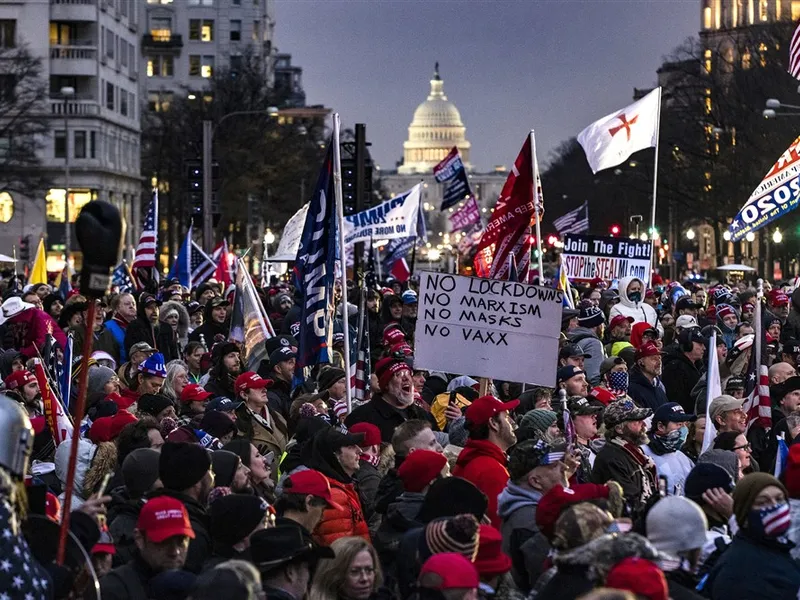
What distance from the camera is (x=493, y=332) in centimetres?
1252

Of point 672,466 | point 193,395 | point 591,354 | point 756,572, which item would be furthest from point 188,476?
point 591,354

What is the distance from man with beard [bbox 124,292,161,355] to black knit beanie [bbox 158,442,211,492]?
9.92m

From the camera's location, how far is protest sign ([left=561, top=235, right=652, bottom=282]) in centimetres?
2480

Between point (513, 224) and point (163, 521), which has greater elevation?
point (513, 224)

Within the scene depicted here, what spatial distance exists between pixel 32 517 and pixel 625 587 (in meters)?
2.54

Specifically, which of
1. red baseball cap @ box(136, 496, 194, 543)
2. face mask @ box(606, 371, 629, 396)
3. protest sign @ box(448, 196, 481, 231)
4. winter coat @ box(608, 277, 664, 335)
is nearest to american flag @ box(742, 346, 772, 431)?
face mask @ box(606, 371, 629, 396)

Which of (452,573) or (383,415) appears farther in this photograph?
(383,415)

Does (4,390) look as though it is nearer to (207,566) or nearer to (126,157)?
(207,566)

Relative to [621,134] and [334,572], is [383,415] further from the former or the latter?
[621,134]

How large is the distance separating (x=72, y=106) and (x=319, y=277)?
77673 millimetres

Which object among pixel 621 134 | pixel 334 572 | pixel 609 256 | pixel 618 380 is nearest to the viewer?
pixel 334 572

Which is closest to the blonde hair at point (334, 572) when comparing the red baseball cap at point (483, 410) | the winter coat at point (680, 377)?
the red baseball cap at point (483, 410)

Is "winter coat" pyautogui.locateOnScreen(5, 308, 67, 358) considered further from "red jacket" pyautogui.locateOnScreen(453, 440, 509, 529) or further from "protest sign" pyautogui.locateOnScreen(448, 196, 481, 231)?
"protest sign" pyautogui.locateOnScreen(448, 196, 481, 231)

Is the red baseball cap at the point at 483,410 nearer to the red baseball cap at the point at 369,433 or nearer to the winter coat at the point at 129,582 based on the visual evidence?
the red baseball cap at the point at 369,433
